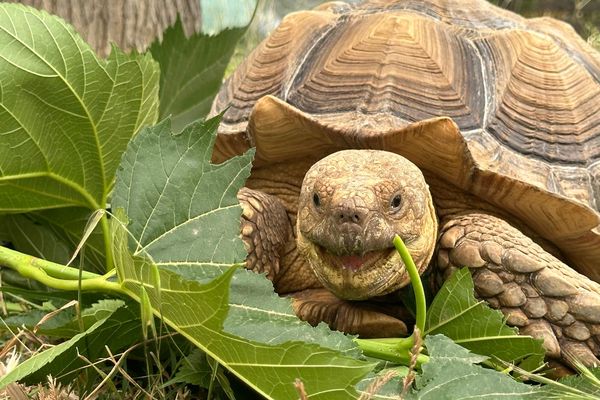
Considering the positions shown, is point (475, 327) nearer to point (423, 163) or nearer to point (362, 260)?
point (362, 260)

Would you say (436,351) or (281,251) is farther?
(281,251)

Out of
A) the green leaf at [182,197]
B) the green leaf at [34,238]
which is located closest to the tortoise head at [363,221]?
the green leaf at [182,197]

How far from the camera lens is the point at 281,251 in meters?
1.79

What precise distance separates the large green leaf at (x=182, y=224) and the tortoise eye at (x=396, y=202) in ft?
1.23

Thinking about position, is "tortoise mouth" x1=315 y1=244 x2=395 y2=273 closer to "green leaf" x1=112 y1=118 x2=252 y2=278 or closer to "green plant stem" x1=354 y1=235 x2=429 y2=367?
"green plant stem" x1=354 y1=235 x2=429 y2=367

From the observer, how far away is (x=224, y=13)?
4590mm

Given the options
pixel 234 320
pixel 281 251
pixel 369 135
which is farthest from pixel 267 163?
pixel 234 320

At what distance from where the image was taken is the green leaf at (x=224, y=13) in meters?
4.38

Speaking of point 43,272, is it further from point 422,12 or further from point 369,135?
point 422,12

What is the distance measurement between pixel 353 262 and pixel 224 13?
136 inches

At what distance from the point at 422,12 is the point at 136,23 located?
1897mm

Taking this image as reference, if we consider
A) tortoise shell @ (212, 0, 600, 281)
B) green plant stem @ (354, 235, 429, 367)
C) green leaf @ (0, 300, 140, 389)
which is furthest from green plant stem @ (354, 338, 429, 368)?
tortoise shell @ (212, 0, 600, 281)

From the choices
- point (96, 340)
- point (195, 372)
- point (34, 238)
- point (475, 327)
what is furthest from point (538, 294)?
point (34, 238)

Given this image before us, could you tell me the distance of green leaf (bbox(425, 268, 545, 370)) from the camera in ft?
4.40
